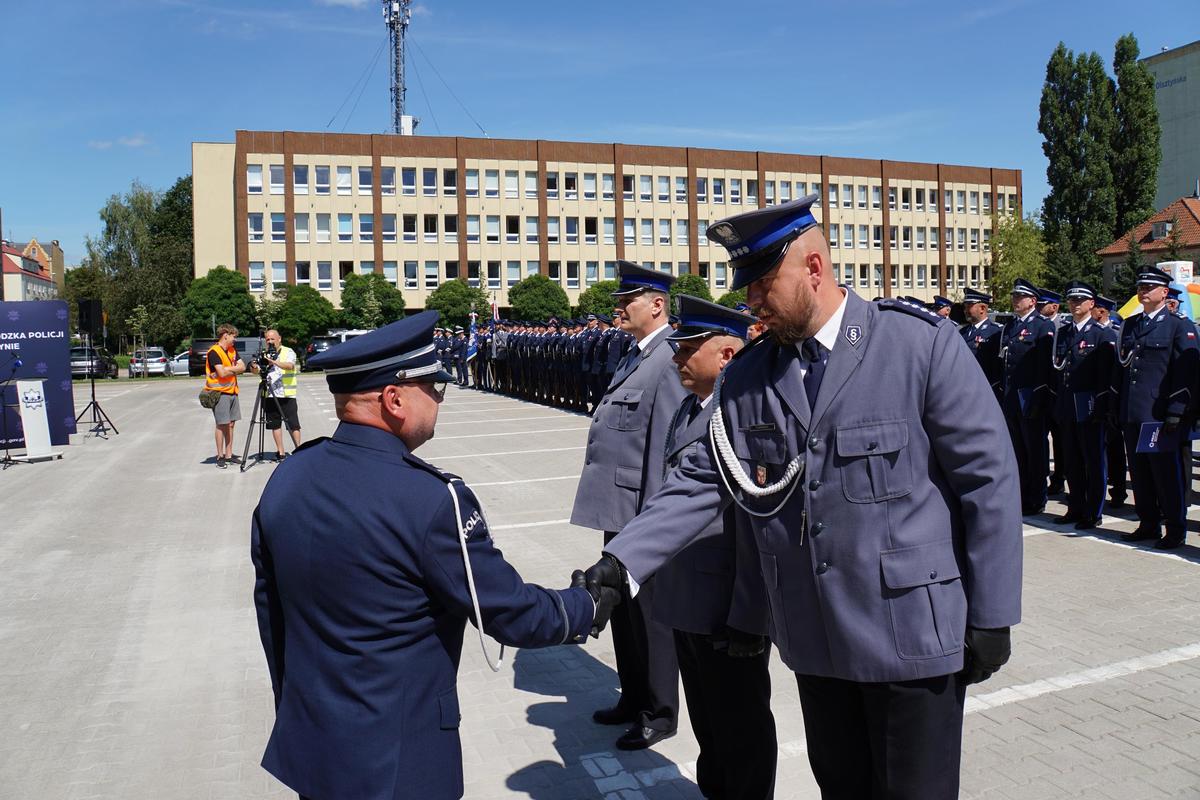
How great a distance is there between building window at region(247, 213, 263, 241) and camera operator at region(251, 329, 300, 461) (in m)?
50.1

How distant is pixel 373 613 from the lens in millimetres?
2400

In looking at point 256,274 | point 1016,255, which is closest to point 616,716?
point 1016,255

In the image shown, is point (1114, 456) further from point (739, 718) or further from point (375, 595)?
point (375, 595)

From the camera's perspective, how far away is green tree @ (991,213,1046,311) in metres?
56.2

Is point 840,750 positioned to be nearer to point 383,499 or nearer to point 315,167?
point 383,499

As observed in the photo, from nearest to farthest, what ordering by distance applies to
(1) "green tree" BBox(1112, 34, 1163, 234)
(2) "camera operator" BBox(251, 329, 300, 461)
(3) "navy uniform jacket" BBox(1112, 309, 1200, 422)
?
(3) "navy uniform jacket" BBox(1112, 309, 1200, 422), (2) "camera operator" BBox(251, 329, 300, 461), (1) "green tree" BBox(1112, 34, 1163, 234)

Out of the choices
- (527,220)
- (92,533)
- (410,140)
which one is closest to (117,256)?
(410,140)

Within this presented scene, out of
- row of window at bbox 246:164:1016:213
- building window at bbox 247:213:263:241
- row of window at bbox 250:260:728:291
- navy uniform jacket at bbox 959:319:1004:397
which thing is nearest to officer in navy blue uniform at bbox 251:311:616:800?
navy uniform jacket at bbox 959:319:1004:397

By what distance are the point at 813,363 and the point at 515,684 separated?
337 centimetres

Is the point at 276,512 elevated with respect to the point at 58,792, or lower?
elevated

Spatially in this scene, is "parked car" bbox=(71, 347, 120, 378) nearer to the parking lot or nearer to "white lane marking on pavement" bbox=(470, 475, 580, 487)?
"white lane marking on pavement" bbox=(470, 475, 580, 487)

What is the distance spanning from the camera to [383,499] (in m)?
2.40

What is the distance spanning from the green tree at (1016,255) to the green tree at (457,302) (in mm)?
30856

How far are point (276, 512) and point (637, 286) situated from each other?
2838 millimetres
